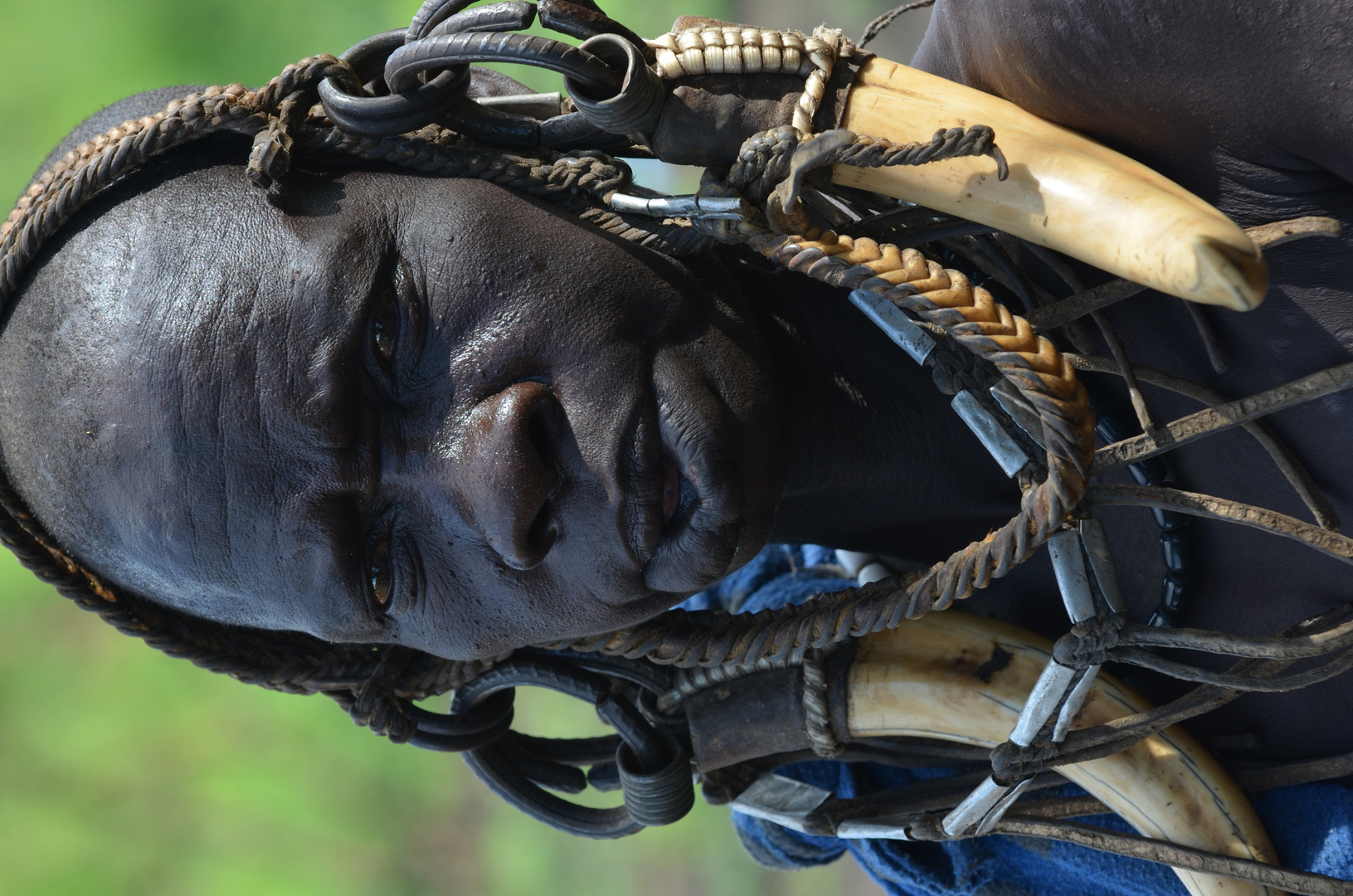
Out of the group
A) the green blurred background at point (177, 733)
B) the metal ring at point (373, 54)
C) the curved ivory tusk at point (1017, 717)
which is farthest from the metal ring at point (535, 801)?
the green blurred background at point (177, 733)

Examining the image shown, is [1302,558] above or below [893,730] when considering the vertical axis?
above

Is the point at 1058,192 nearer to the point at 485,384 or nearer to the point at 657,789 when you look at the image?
the point at 485,384

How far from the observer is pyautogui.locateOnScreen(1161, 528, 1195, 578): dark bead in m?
0.88

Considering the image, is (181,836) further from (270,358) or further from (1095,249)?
(1095,249)

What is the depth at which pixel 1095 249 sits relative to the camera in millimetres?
620

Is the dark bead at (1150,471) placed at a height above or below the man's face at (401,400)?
below

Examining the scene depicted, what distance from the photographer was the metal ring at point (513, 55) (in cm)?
70

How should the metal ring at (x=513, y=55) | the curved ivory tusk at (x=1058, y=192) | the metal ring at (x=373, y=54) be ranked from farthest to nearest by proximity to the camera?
the metal ring at (x=373, y=54) < the metal ring at (x=513, y=55) < the curved ivory tusk at (x=1058, y=192)

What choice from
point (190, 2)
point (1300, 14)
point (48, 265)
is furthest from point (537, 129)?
point (190, 2)

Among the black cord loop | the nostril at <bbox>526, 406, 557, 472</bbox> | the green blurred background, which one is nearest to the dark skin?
the nostril at <bbox>526, 406, 557, 472</bbox>

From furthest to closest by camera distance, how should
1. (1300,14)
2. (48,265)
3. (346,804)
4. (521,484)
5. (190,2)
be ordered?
(346,804)
(190,2)
(48,265)
(521,484)
(1300,14)

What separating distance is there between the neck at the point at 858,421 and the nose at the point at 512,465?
22 centimetres

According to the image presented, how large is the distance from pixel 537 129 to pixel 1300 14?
0.54 m

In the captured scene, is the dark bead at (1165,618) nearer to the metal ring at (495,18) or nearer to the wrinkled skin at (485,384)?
the wrinkled skin at (485,384)
